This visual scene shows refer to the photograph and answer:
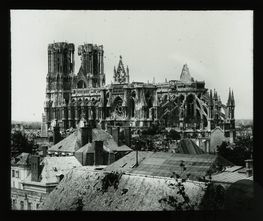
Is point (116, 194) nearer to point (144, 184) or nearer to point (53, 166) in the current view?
point (144, 184)

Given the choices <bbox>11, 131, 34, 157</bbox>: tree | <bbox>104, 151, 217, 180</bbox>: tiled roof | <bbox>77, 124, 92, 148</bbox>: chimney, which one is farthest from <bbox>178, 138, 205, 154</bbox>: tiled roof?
<bbox>11, 131, 34, 157</bbox>: tree

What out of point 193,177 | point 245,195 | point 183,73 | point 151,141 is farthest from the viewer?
point 151,141

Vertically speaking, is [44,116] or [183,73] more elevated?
[183,73]

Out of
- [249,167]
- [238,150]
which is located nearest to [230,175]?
[249,167]

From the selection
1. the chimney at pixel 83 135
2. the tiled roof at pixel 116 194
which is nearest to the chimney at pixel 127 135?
the chimney at pixel 83 135

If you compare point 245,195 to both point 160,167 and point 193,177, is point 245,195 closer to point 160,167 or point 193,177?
point 193,177

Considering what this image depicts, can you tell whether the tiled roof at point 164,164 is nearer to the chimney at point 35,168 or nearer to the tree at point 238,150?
the tree at point 238,150

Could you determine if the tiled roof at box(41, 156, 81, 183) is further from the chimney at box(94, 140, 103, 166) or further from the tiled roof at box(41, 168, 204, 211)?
the tiled roof at box(41, 168, 204, 211)
